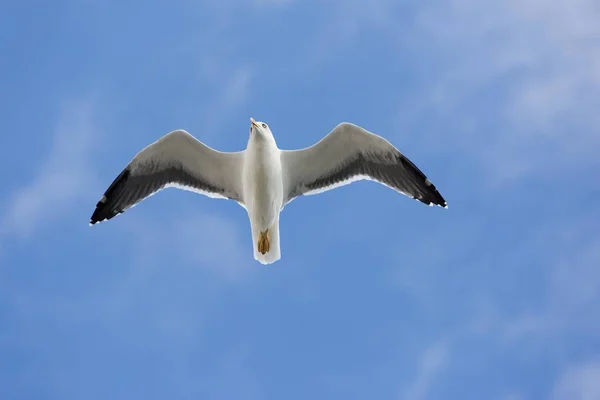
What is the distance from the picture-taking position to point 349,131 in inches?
431

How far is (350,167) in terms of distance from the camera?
36.9 feet

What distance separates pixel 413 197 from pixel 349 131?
1255 mm

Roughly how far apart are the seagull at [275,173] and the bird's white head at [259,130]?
0.03 meters

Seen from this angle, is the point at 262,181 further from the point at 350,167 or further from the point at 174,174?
the point at 174,174

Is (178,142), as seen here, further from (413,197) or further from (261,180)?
(413,197)

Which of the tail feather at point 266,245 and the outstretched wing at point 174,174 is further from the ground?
the outstretched wing at point 174,174

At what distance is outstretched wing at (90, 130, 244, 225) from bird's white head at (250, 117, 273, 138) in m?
0.52

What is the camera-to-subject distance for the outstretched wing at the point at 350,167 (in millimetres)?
11047

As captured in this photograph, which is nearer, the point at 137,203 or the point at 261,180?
the point at 261,180

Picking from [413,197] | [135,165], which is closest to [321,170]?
[413,197]

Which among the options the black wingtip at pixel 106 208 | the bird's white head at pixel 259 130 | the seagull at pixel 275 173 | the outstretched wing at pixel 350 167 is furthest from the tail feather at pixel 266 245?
the black wingtip at pixel 106 208

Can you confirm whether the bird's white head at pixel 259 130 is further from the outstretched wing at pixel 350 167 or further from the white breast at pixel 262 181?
the outstretched wing at pixel 350 167

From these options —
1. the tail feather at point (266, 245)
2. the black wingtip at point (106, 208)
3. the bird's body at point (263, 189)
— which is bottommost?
the tail feather at point (266, 245)

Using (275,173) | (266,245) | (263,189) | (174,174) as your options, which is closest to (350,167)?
(275,173)
